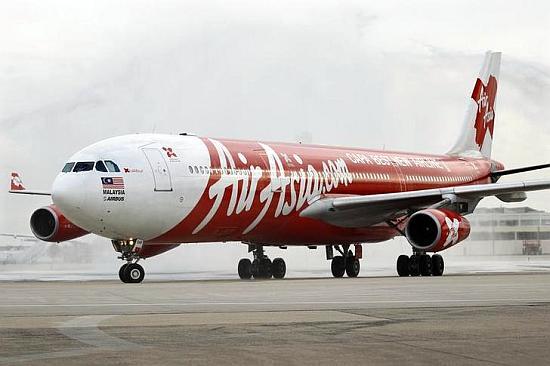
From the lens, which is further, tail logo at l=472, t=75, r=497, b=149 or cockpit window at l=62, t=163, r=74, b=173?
tail logo at l=472, t=75, r=497, b=149

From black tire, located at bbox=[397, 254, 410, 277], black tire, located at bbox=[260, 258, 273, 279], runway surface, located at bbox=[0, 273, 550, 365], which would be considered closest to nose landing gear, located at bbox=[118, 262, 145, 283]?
runway surface, located at bbox=[0, 273, 550, 365]

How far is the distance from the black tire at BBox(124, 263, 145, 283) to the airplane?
24 millimetres

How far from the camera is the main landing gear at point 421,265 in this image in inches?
1184

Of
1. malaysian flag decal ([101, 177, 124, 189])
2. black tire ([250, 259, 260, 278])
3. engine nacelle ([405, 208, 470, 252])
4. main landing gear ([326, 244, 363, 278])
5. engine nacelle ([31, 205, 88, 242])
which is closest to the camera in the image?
malaysian flag decal ([101, 177, 124, 189])

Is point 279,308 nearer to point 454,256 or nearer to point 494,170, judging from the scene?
point 494,170

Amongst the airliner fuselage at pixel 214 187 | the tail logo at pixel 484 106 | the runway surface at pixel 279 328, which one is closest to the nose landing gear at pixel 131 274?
the airliner fuselage at pixel 214 187

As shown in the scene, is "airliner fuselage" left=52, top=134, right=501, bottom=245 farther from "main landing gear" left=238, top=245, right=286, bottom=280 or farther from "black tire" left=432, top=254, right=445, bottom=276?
"black tire" left=432, top=254, right=445, bottom=276

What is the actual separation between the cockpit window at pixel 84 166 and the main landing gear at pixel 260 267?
27.0 feet

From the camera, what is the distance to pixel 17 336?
33.9 ft

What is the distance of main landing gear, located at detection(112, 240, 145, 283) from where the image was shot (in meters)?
24.2

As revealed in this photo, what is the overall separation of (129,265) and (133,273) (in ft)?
0.78

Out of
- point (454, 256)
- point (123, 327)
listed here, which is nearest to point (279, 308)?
point (123, 327)

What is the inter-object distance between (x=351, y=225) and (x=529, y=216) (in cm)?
2466

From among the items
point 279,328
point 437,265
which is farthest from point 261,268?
point 279,328
